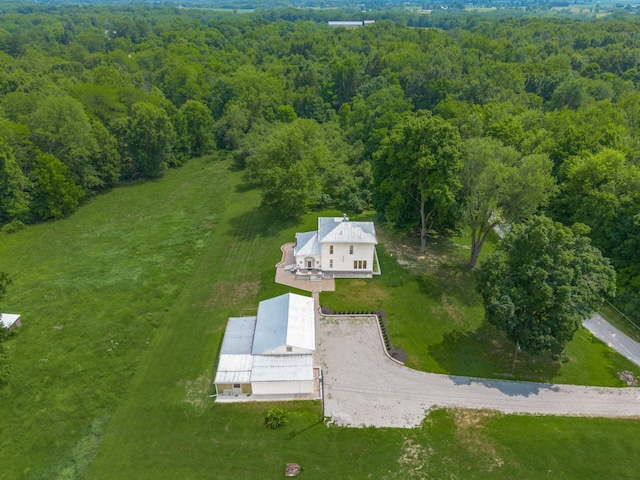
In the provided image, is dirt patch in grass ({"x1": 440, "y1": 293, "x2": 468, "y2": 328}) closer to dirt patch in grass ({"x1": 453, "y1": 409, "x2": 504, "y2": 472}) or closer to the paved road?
dirt patch in grass ({"x1": 453, "y1": 409, "x2": 504, "y2": 472})

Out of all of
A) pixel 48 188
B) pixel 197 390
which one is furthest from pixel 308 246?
pixel 48 188

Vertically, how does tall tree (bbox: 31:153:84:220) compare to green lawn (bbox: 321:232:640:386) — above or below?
above

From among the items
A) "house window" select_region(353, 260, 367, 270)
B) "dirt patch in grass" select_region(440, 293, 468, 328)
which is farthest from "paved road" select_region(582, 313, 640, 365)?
"house window" select_region(353, 260, 367, 270)

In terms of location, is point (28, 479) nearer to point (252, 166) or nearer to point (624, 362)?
point (624, 362)

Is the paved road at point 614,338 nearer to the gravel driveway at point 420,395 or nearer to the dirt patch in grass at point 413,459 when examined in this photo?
the gravel driveway at point 420,395

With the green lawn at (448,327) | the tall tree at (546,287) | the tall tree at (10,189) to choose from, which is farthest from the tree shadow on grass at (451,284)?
the tall tree at (10,189)

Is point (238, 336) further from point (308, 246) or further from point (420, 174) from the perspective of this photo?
point (420, 174)
